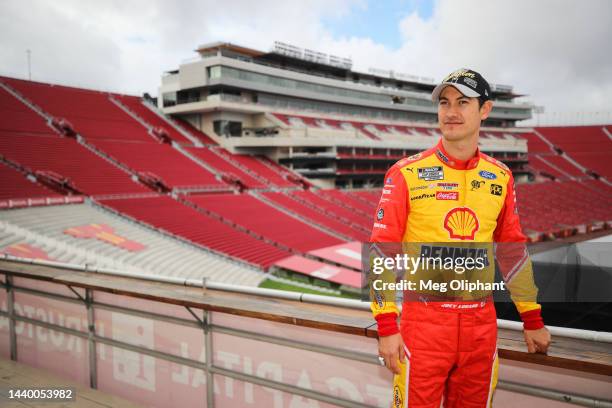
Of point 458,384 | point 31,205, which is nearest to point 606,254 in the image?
point 458,384

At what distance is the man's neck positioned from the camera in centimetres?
204

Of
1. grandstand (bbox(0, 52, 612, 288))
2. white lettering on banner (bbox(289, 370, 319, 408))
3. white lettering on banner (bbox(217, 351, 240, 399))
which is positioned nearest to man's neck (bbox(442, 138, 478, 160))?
white lettering on banner (bbox(289, 370, 319, 408))

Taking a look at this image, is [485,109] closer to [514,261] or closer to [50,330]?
[514,261]

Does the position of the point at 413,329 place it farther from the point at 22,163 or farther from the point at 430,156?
the point at 22,163

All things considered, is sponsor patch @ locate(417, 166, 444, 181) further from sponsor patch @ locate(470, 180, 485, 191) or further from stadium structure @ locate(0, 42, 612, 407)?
stadium structure @ locate(0, 42, 612, 407)

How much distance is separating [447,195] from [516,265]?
0.50 meters

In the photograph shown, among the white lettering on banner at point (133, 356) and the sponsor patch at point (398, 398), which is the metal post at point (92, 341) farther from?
the sponsor patch at point (398, 398)

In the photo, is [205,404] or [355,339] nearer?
[355,339]

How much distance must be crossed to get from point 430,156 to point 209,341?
6.32 ft

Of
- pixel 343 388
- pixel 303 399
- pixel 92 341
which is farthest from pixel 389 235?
pixel 92 341

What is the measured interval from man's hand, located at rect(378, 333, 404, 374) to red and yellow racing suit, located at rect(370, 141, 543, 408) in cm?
3

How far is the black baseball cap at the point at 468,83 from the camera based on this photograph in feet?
6.47

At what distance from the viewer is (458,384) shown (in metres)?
1.96

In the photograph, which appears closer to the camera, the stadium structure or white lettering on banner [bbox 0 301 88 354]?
the stadium structure
